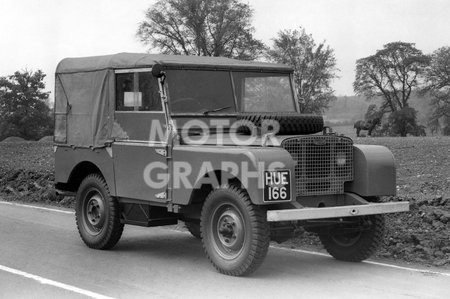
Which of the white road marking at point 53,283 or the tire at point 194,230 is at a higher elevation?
the tire at point 194,230

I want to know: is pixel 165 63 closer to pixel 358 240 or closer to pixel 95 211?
pixel 95 211

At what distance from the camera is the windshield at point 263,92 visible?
866cm

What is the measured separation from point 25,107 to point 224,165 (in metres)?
66.1

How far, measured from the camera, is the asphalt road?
6.60 metres

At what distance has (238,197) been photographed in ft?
23.4

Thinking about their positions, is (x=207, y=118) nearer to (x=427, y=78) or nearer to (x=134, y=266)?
(x=134, y=266)

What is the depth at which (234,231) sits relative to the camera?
24.0 ft

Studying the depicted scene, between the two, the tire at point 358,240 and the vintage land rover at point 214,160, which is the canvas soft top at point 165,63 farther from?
the tire at point 358,240

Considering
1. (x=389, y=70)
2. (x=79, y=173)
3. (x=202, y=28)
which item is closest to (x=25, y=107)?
(x=202, y=28)

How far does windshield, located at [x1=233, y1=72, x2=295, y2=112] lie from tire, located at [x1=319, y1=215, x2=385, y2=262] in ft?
5.72

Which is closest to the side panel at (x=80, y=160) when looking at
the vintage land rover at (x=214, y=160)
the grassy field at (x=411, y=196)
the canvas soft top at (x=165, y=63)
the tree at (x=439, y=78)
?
the vintage land rover at (x=214, y=160)

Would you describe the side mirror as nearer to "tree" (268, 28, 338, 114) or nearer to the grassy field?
the grassy field

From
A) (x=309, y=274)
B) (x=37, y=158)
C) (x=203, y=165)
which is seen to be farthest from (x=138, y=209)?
(x=37, y=158)

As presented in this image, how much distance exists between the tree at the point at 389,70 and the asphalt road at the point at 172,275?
7927 centimetres
